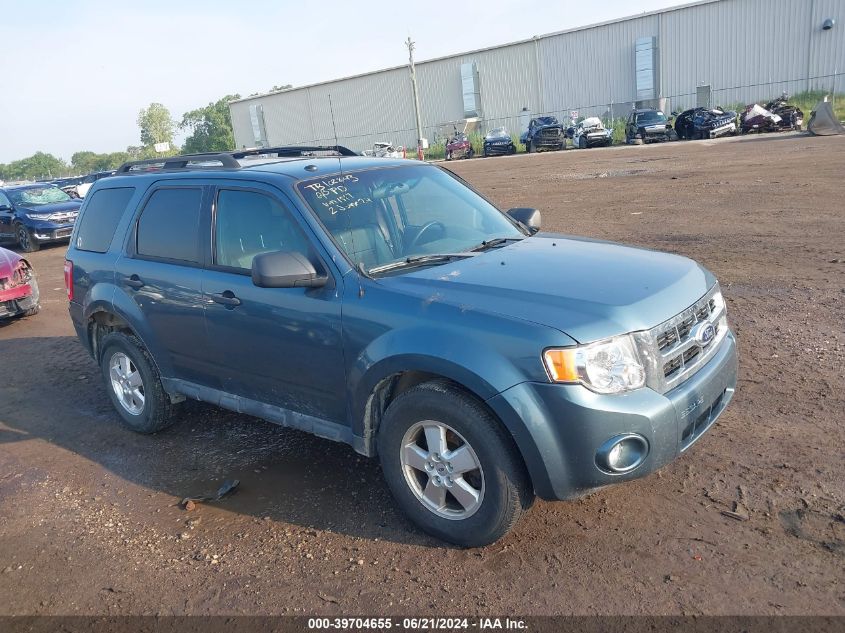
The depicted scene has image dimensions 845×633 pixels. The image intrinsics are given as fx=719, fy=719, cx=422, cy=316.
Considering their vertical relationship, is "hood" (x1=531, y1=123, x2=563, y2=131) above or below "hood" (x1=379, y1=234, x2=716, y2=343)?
below

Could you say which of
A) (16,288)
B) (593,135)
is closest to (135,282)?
(16,288)

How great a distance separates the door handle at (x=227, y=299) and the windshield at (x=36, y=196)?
16.2 meters

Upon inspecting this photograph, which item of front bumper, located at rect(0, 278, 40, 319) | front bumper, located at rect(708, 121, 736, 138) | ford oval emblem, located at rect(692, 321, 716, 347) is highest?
ford oval emblem, located at rect(692, 321, 716, 347)

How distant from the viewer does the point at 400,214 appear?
4430 mm

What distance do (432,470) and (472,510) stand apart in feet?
0.91

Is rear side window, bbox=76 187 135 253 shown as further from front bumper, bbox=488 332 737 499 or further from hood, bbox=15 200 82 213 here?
hood, bbox=15 200 82 213

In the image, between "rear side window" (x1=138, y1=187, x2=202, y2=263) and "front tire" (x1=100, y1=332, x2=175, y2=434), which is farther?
"front tire" (x1=100, y1=332, x2=175, y2=434)

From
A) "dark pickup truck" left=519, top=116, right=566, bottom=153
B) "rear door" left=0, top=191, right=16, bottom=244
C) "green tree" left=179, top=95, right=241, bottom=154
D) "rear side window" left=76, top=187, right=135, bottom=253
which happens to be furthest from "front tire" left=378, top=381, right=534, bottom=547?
"green tree" left=179, top=95, right=241, bottom=154

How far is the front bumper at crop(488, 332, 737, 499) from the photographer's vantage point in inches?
121

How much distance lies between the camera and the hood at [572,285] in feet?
10.5

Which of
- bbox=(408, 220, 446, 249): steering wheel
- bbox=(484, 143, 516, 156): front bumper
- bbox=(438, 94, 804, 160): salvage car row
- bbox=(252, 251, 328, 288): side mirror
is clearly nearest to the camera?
bbox=(252, 251, 328, 288): side mirror

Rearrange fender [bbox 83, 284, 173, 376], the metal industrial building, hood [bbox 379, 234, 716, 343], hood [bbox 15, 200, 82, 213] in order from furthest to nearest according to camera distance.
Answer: the metal industrial building
hood [bbox 15, 200, 82, 213]
fender [bbox 83, 284, 173, 376]
hood [bbox 379, 234, 716, 343]

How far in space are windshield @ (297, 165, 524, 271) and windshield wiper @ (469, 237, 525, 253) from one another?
29mm

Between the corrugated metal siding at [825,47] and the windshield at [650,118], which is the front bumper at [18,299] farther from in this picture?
the corrugated metal siding at [825,47]
